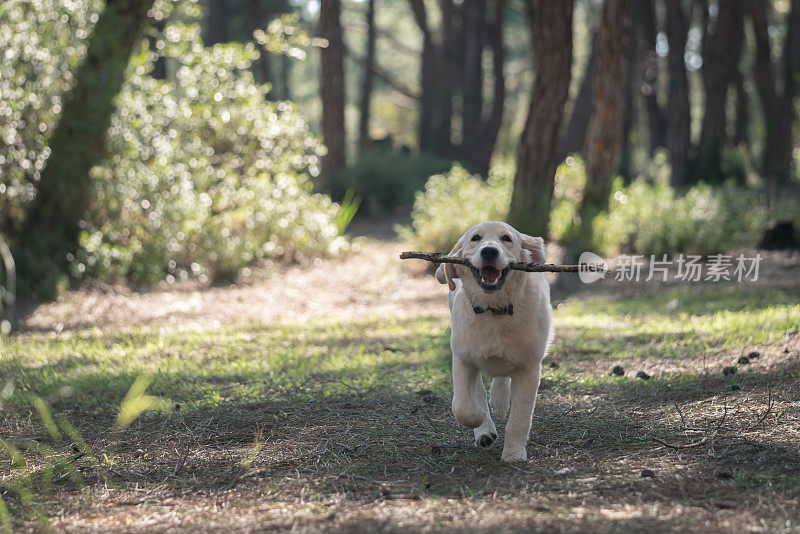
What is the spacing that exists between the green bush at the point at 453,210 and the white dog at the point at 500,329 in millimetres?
8898

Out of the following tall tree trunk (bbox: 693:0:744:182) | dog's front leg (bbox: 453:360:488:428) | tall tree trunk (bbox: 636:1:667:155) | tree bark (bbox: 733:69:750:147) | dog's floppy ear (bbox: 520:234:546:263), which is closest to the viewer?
dog's front leg (bbox: 453:360:488:428)

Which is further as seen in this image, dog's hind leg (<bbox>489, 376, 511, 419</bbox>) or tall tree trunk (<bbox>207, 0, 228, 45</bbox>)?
tall tree trunk (<bbox>207, 0, 228, 45</bbox>)

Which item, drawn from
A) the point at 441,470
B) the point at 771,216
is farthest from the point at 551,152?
the point at 441,470

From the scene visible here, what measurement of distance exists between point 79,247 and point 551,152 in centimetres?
764

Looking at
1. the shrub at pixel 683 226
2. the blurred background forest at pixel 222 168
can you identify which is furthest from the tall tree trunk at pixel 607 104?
the shrub at pixel 683 226

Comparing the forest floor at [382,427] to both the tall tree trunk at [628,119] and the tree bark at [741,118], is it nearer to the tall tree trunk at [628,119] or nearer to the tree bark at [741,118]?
the tall tree trunk at [628,119]

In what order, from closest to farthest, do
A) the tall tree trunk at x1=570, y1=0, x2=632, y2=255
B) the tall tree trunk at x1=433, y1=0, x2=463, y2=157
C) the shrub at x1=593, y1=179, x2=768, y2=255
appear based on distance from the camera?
the shrub at x1=593, y1=179, x2=768, y2=255 → the tall tree trunk at x1=570, y1=0, x2=632, y2=255 → the tall tree trunk at x1=433, y1=0, x2=463, y2=157

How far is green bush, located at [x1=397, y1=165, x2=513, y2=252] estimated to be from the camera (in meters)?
14.3

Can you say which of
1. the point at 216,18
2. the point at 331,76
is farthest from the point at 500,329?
the point at 216,18

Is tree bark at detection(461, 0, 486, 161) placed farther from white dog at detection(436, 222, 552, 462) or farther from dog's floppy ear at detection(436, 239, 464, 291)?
white dog at detection(436, 222, 552, 462)

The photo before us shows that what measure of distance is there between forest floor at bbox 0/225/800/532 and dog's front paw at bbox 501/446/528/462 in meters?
0.05

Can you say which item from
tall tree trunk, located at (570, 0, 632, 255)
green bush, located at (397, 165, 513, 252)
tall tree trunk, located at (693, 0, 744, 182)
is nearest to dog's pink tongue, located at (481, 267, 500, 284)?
green bush, located at (397, 165, 513, 252)

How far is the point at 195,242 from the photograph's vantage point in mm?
12797

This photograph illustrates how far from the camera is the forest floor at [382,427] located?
389 cm
